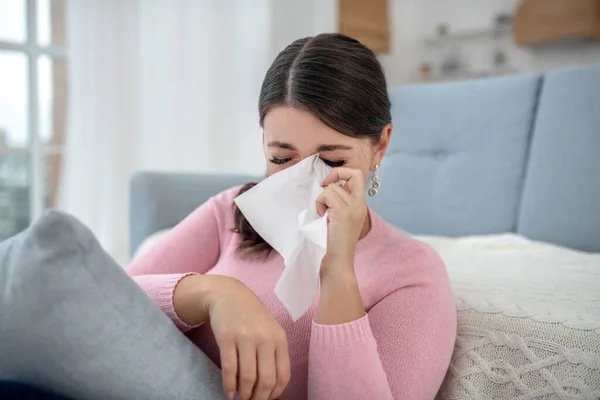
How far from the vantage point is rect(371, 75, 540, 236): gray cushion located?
1655 millimetres

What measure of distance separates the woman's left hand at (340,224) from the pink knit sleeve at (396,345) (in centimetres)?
7

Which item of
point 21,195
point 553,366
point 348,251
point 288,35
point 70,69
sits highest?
point 288,35

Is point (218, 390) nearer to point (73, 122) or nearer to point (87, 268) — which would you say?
point (87, 268)

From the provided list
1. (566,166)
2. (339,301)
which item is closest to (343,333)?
(339,301)

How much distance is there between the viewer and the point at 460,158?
1.75 m

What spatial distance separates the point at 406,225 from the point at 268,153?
111cm

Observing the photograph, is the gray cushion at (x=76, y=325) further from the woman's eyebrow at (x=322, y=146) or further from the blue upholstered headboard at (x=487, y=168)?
the blue upholstered headboard at (x=487, y=168)

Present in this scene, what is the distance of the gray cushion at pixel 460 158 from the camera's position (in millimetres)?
1655

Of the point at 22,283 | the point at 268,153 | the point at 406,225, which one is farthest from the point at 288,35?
the point at 22,283

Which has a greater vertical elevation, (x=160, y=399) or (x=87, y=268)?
(x=87, y=268)

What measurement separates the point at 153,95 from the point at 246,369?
2.05m

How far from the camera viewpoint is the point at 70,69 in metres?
2.15

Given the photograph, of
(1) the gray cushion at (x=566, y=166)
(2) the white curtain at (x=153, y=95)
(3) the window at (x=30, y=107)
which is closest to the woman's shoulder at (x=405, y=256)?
(1) the gray cushion at (x=566, y=166)

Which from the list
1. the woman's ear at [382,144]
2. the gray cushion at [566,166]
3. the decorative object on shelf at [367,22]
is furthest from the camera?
the decorative object on shelf at [367,22]
